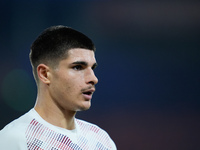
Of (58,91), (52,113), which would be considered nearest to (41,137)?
(52,113)

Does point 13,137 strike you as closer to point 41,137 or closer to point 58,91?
point 41,137

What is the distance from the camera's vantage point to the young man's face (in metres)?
1.50

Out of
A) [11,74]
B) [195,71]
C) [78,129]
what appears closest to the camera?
[78,129]

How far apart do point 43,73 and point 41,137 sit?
327mm

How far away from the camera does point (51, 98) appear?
5.07 ft

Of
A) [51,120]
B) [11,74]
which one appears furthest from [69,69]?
[11,74]

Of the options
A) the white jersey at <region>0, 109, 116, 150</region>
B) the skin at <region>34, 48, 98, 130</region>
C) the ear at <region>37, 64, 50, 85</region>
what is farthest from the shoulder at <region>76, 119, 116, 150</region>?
the ear at <region>37, 64, 50, 85</region>

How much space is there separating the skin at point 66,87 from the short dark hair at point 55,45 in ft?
0.10

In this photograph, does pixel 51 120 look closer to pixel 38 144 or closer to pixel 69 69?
pixel 38 144

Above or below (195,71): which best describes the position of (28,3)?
above

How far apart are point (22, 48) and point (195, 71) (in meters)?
2.03

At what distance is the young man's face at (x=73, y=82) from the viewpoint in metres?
1.50

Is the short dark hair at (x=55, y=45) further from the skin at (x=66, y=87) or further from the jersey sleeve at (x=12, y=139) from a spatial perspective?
the jersey sleeve at (x=12, y=139)

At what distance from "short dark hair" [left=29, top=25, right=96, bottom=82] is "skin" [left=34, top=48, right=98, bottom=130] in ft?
A: 0.10
